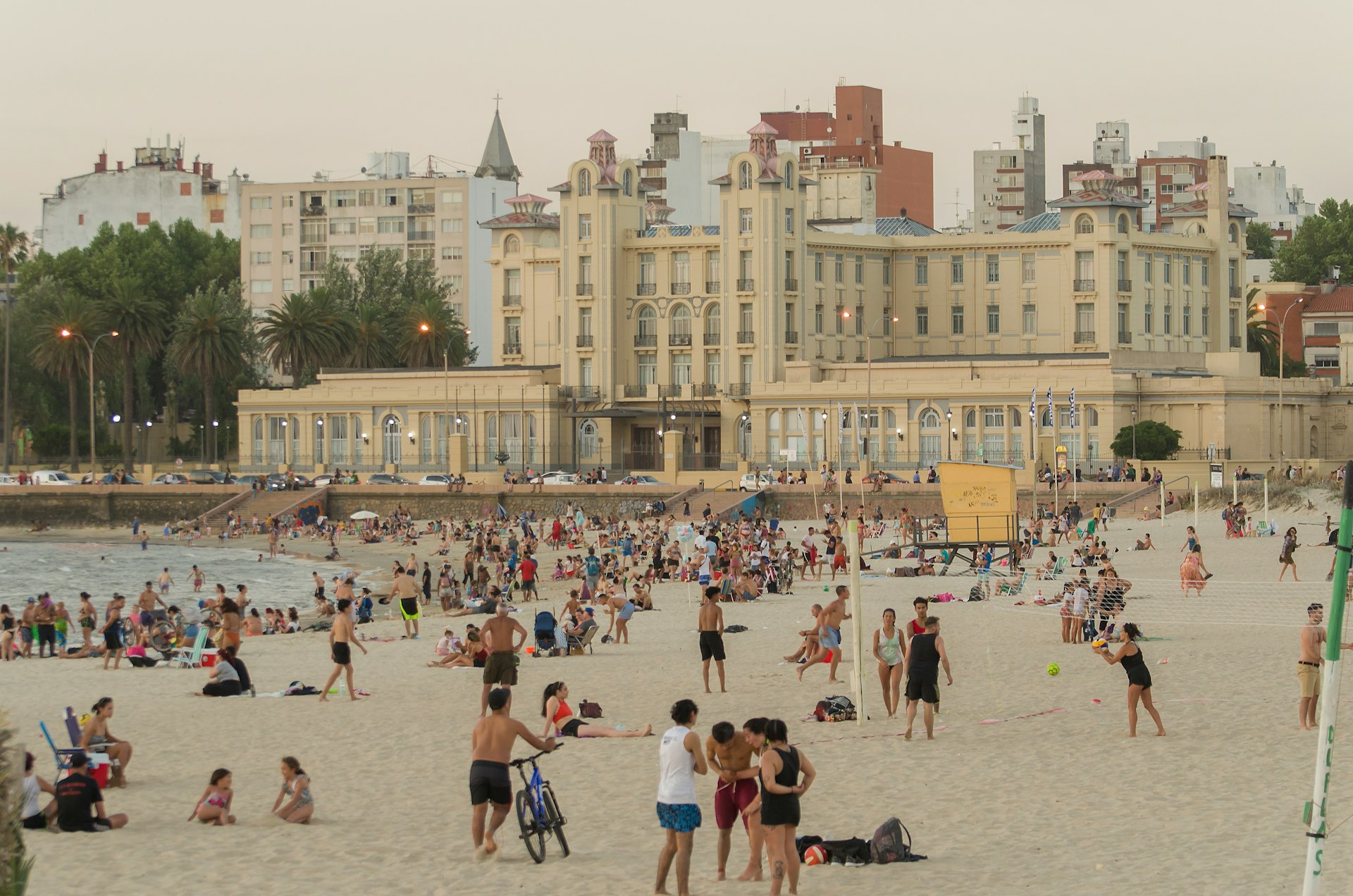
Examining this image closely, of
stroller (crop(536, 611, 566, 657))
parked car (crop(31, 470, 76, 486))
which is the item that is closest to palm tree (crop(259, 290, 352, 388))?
parked car (crop(31, 470, 76, 486))

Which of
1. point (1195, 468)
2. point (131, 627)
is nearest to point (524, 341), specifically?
point (1195, 468)

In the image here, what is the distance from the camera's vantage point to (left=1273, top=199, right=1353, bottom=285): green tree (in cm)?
10812

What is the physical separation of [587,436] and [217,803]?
6722 centimetres

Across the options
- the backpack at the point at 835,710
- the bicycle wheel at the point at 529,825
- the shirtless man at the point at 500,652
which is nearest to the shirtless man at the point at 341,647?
the shirtless man at the point at 500,652

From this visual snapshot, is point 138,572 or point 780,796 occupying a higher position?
point 780,796

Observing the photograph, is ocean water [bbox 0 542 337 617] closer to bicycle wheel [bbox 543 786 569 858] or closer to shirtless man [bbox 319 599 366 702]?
shirtless man [bbox 319 599 366 702]

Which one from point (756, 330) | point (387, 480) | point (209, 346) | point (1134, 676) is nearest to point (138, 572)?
point (387, 480)

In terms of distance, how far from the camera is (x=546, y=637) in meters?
27.4

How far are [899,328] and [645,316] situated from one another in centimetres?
1178

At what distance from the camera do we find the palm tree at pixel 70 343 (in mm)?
84000

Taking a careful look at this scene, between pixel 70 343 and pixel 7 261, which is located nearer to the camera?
pixel 70 343

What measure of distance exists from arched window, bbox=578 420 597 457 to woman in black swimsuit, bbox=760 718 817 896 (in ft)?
228

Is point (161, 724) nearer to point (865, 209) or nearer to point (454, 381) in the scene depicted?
point (454, 381)

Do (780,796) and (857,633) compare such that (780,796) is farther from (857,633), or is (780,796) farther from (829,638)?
(829,638)
